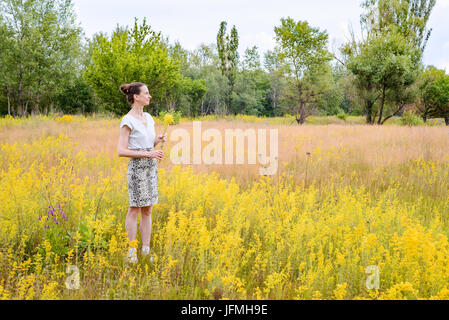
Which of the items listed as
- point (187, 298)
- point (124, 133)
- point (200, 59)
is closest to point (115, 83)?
point (124, 133)

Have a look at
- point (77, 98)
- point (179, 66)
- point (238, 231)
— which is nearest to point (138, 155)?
point (238, 231)

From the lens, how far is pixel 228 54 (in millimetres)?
34844

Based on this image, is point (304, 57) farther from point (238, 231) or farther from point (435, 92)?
point (238, 231)

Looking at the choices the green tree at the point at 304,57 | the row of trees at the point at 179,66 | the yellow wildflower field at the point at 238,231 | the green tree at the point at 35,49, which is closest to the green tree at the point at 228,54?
the row of trees at the point at 179,66

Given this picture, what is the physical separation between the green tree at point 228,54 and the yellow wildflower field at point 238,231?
94.7ft

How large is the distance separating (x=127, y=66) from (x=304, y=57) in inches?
633

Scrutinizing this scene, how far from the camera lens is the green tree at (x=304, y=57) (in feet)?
82.6

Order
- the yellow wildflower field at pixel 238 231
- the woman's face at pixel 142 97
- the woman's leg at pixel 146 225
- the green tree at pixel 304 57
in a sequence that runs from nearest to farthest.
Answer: the yellow wildflower field at pixel 238 231 < the woman's face at pixel 142 97 < the woman's leg at pixel 146 225 < the green tree at pixel 304 57

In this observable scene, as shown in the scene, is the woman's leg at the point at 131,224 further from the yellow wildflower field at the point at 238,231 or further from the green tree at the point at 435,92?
the green tree at the point at 435,92

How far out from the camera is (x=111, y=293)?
2533 millimetres

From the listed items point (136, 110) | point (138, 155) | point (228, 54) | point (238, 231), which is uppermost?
point (228, 54)

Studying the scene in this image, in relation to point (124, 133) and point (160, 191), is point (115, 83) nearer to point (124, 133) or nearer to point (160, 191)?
point (160, 191)
